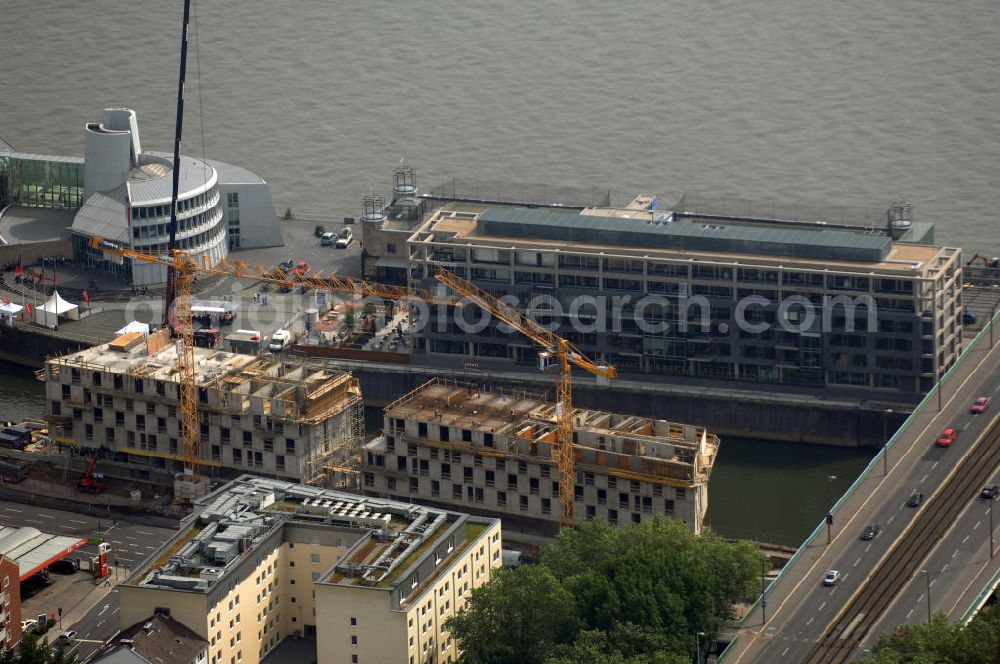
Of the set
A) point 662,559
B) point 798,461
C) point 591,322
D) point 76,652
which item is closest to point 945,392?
point 798,461

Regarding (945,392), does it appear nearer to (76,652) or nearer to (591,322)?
(591,322)

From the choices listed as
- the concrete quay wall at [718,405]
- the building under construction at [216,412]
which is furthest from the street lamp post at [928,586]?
the building under construction at [216,412]

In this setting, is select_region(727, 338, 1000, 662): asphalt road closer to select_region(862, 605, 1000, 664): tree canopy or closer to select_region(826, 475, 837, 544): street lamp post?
select_region(826, 475, 837, 544): street lamp post

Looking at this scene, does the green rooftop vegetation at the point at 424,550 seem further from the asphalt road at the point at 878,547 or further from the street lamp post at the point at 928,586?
the street lamp post at the point at 928,586

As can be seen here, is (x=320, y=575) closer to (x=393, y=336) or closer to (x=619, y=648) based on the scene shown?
(x=619, y=648)

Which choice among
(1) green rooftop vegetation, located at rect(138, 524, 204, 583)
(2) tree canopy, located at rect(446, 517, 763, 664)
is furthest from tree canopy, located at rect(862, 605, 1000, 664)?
(1) green rooftop vegetation, located at rect(138, 524, 204, 583)

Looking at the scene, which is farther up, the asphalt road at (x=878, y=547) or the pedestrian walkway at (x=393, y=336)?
the pedestrian walkway at (x=393, y=336)
